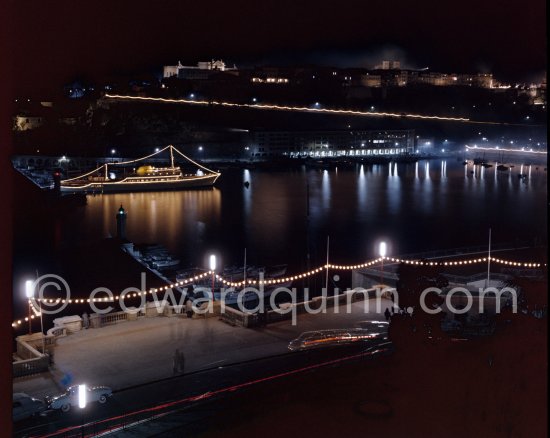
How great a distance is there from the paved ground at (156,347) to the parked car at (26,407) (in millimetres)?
177

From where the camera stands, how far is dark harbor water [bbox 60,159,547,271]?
7785mm

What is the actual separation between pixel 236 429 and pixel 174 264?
4.88 m

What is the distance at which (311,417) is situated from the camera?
5.09 feet

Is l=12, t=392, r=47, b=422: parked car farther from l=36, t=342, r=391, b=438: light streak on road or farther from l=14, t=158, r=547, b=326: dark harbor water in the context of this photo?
l=14, t=158, r=547, b=326: dark harbor water

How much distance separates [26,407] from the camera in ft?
6.29

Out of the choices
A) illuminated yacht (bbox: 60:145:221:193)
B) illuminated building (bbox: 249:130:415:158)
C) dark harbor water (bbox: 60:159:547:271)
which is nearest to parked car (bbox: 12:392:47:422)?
dark harbor water (bbox: 60:159:547:271)

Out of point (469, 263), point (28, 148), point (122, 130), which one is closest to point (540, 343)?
point (469, 263)

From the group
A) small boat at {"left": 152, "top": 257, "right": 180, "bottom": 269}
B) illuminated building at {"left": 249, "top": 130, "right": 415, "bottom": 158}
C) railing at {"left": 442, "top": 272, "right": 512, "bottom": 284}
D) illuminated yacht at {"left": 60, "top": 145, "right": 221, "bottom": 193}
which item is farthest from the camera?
illuminated building at {"left": 249, "top": 130, "right": 415, "bottom": 158}

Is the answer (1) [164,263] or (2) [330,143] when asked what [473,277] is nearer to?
(1) [164,263]

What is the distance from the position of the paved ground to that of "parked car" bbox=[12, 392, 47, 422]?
0.18 m

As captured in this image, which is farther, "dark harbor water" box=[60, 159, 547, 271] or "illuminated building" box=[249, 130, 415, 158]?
"illuminated building" box=[249, 130, 415, 158]

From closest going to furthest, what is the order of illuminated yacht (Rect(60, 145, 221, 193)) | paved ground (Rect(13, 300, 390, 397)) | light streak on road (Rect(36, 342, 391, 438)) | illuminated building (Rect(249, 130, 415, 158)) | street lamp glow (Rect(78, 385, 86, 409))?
1. light streak on road (Rect(36, 342, 391, 438))
2. street lamp glow (Rect(78, 385, 86, 409))
3. paved ground (Rect(13, 300, 390, 397))
4. illuminated yacht (Rect(60, 145, 221, 193))
5. illuminated building (Rect(249, 130, 415, 158))

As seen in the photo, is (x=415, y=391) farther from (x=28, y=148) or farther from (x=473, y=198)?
(x=28, y=148)

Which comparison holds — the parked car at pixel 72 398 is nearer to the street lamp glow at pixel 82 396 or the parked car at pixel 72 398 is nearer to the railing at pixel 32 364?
the street lamp glow at pixel 82 396
